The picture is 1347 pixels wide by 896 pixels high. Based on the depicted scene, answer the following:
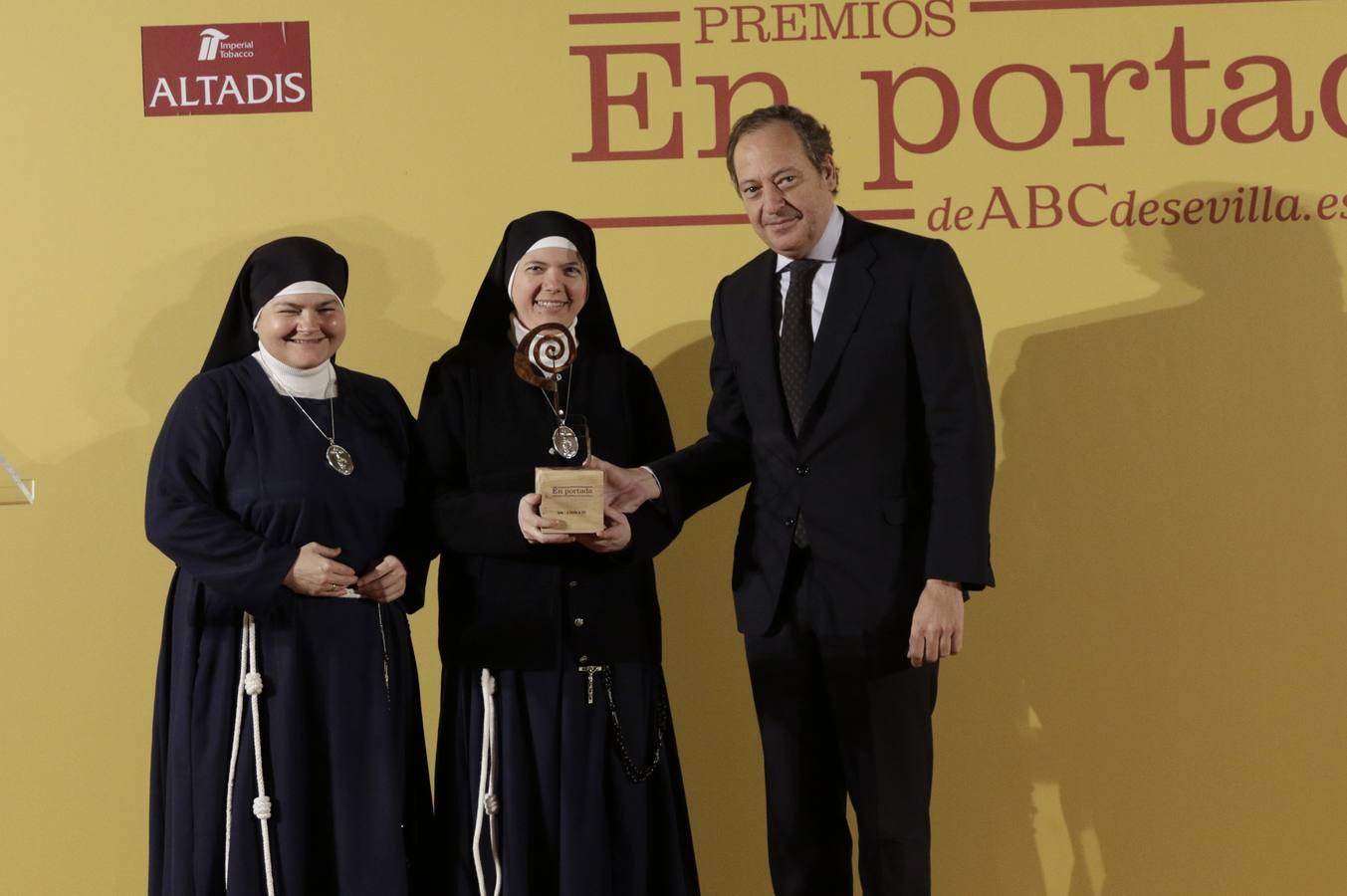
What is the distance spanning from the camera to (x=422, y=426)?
123 inches

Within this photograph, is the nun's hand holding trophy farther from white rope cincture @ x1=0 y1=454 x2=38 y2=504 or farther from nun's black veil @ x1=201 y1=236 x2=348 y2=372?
white rope cincture @ x1=0 y1=454 x2=38 y2=504

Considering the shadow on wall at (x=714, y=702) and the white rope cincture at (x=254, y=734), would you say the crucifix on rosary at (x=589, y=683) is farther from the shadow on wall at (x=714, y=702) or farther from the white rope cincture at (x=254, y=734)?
the shadow on wall at (x=714, y=702)

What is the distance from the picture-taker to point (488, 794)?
2.98 meters

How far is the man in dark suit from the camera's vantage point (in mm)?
2727

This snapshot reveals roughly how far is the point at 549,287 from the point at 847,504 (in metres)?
0.74

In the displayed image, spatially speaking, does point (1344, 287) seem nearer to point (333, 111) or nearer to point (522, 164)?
point (522, 164)

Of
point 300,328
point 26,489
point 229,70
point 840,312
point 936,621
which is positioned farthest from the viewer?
point 229,70

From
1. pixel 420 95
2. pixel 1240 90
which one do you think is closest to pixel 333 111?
pixel 420 95

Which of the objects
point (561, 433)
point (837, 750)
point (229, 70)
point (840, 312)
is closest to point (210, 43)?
point (229, 70)

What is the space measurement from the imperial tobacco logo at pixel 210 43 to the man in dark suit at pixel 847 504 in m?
1.49

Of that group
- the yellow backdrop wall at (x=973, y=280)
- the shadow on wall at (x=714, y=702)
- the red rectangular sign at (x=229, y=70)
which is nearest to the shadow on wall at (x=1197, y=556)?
the yellow backdrop wall at (x=973, y=280)

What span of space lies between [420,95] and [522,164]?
30 cm

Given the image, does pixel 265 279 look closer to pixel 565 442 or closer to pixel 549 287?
pixel 549 287

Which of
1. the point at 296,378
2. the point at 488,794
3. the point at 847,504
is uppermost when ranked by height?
the point at 296,378
